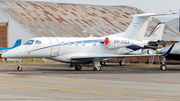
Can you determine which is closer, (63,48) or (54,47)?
(54,47)

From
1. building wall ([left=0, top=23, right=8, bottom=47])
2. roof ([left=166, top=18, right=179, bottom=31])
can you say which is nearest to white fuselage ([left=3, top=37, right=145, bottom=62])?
building wall ([left=0, top=23, right=8, bottom=47])

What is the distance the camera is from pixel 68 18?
5188cm

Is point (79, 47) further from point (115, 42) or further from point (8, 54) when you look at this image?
point (8, 54)

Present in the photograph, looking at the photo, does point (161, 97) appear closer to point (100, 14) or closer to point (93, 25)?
point (93, 25)

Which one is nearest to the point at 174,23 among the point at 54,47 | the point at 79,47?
the point at 79,47

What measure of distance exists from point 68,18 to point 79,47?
26468mm

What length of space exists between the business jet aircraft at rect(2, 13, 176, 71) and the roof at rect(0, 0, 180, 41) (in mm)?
18852

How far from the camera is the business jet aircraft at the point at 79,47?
23.9 m

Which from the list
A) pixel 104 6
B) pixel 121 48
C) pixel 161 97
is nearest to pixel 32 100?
pixel 161 97

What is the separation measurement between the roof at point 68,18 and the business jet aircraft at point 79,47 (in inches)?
742

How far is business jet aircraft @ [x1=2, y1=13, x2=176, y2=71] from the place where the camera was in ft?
78.5

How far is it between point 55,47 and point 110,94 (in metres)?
14.6

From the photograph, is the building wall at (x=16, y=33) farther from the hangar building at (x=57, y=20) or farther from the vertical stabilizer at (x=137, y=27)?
the vertical stabilizer at (x=137, y=27)

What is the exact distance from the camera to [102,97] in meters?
10.1
